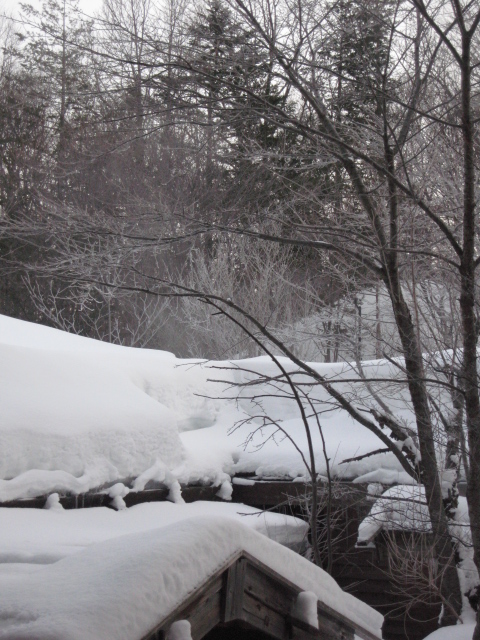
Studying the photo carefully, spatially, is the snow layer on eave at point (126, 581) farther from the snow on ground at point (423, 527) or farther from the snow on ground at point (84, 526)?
the snow on ground at point (423, 527)

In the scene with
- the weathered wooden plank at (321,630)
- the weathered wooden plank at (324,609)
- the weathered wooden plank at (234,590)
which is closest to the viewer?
the weathered wooden plank at (234,590)

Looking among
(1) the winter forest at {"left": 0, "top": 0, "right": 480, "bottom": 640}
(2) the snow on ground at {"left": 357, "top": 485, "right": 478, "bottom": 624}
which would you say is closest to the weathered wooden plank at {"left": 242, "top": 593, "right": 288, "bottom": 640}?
(1) the winter forest at {"left": 0, "top": 0, "right": 480, "bottom": 640}

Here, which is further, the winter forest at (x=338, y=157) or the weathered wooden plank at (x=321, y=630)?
the winter forest at (x=338, y=157)

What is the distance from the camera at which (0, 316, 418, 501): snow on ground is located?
4.77 meters

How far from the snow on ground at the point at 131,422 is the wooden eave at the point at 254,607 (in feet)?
4.21

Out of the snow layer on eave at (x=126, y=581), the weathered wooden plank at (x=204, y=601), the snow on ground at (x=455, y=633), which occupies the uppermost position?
the snow layer on eave at (x=126, y=581)

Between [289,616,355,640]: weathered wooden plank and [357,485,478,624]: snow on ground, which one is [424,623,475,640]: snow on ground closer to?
[357,485,478,624]: snow on ground

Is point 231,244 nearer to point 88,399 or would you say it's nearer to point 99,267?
point 88,399

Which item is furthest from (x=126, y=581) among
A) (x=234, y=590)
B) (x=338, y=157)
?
(x=338, y=157)

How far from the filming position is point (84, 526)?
15.2ft

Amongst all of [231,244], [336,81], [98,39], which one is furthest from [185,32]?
[231,244]

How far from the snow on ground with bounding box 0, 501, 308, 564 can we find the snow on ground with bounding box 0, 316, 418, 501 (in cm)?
21

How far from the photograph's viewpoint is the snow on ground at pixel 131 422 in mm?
4766

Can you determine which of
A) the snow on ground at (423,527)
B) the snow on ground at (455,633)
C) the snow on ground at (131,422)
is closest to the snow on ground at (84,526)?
the snow on ground at (131,422)
